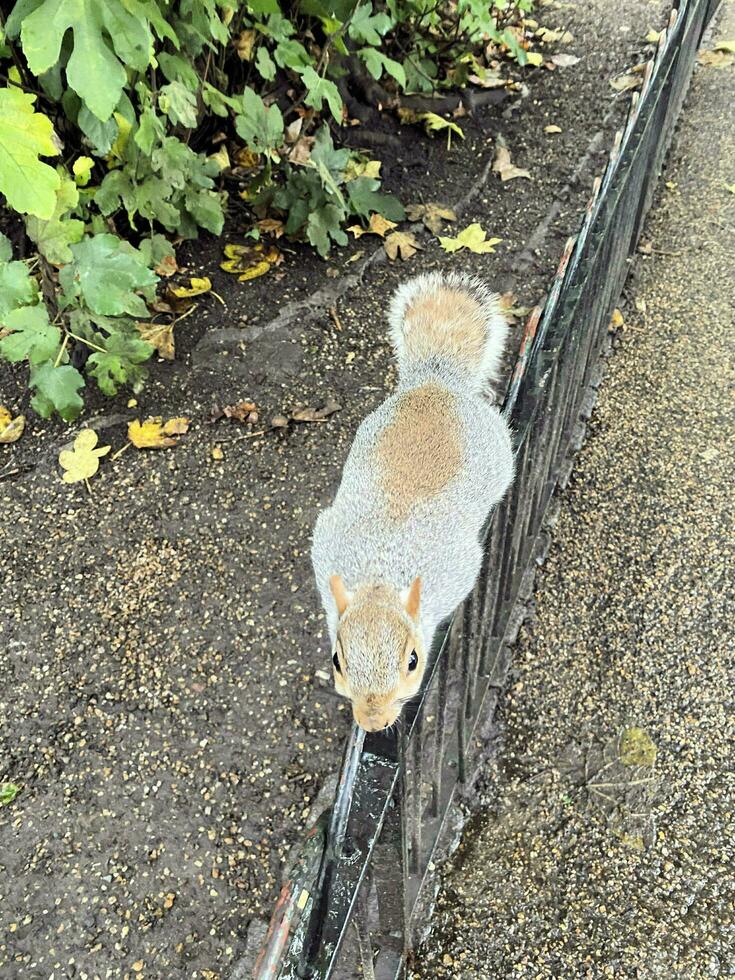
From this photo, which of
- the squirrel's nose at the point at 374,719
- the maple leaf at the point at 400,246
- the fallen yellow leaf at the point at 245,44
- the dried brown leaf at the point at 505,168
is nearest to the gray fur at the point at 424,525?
the squirrel's nose at the point at 374,719

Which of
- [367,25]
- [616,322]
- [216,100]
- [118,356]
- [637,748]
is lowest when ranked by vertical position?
[637,748]

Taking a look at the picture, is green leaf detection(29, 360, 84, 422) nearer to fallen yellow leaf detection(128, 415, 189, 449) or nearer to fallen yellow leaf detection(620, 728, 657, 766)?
fallen yellow leaf detection(128, 415, 189, 449)

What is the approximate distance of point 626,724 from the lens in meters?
2.19

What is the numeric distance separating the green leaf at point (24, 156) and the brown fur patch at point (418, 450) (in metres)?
0.94

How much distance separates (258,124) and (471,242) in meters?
1.07

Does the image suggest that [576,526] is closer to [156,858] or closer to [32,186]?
[156,858]

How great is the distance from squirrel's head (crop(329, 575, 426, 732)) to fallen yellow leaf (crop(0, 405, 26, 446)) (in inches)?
72.4

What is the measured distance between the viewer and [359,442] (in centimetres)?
208

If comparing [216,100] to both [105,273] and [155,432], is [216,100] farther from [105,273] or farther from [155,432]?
[155,432]

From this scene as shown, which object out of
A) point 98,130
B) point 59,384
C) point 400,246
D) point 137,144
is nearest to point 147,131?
point 137,144

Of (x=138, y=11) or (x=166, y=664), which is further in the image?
(x=166, y=664)

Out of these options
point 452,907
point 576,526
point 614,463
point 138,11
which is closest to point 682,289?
point 614,463

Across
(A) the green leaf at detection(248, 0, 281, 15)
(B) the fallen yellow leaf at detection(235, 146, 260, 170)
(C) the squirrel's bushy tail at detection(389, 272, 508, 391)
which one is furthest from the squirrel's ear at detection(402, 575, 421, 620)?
(B) the fallen yellow leaf at detection(235, 146, 260, 170)

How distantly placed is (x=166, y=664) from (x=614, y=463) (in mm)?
1707
